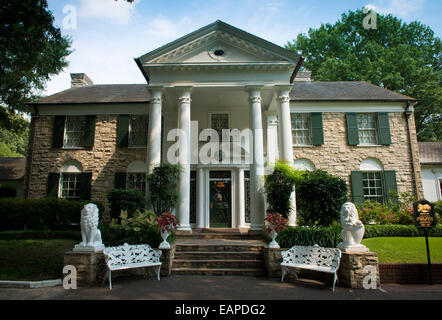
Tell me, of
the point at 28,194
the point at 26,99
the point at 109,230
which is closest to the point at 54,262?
the point at 109,230

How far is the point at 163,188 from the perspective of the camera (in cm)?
981

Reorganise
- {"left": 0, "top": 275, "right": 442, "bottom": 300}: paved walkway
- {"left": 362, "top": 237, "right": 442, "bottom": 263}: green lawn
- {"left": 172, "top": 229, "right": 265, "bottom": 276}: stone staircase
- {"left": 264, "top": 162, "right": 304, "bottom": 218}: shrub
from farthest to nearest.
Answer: {"left": 264, "top": 162, "right": 304, "bottom": 218}: shrub < {"left": 362, "top": 237, "right": 442, "bottom": 263}: green lawn < {"left": 172, "top": 229, "right": 265, "bottom": 276}: stone staircase < {"left": 0, "top": 275, "right": 442, "bottom": 300}: paved walkway

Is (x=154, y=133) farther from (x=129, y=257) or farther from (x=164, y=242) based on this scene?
(x=129, y=257)

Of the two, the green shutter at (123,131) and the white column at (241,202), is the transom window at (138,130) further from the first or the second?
the white column at (241,202)

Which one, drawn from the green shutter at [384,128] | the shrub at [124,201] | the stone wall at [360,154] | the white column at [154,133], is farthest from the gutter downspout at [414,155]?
the shrub at [124,201]

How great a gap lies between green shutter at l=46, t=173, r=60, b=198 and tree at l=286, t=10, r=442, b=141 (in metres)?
23.1

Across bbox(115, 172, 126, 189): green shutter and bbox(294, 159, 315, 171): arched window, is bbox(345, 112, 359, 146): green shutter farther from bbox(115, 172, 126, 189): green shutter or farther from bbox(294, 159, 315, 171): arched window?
bbox(115, 172, 126, 189): green shutter

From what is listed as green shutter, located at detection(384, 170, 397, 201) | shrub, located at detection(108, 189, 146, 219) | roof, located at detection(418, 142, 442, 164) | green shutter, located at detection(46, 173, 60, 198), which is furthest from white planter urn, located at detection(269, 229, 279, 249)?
roof, located at detection(418, 142, 442, 164)

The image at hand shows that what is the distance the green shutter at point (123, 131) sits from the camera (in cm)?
1420

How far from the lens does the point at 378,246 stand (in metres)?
8.34

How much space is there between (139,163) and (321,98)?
10284 mm

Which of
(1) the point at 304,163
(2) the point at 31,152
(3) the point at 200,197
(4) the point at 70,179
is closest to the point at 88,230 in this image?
(3) the point at 200,197

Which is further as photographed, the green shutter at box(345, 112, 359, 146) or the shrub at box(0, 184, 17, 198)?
the shrub at box(0, 184, 17, 198)

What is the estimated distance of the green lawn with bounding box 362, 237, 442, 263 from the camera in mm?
7289
